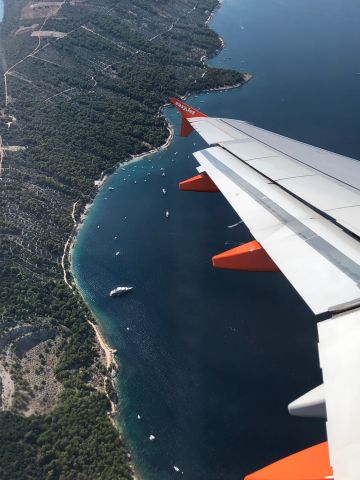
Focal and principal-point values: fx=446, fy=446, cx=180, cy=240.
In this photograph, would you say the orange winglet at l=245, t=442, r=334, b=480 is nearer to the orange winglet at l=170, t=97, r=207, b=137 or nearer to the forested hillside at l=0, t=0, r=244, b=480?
the forested hillside at l=0, t=0, r=244, b=480

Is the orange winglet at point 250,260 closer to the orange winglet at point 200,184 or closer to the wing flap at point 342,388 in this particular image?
the wing flap at point 342,388

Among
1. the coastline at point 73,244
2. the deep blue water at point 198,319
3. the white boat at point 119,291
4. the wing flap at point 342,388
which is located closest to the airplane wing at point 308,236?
the wing flap at point 342,388

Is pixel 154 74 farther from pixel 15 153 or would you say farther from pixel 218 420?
pixel 218 420

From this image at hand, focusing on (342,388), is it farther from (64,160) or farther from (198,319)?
(64,160)

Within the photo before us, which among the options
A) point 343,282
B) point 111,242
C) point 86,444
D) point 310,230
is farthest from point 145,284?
point 343,282

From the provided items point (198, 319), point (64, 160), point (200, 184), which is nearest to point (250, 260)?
point (200, 184)

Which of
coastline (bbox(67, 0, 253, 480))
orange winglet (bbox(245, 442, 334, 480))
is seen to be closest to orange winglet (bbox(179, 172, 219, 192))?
coastline (bbox(67, 0, 253, 480))

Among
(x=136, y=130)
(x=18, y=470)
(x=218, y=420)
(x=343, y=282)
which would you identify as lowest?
(x=18, y=470)
